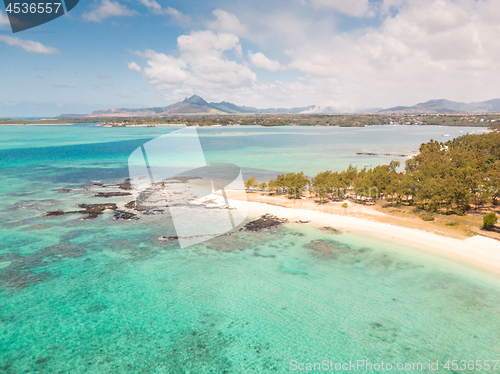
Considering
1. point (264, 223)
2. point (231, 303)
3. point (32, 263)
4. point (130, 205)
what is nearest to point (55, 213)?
point (130, 205)

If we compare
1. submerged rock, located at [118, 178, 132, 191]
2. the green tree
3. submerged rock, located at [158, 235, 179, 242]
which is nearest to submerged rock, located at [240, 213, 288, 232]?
submerged rock, located at [158, 235, 179, 242]

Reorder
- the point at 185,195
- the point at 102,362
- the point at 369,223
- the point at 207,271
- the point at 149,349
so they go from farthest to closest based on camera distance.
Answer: the point at 185,195 → the point at 369,223 → the point at 207,271 → the point at 149,349 → the point at 102,362

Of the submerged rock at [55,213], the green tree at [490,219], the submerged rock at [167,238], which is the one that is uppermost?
the green tree at [490,219]

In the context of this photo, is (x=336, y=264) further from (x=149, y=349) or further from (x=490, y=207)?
(x=490, y=207)

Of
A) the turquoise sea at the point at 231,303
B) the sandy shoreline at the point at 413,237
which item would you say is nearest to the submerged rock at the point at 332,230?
the sandy shoreline at the point at 413,237

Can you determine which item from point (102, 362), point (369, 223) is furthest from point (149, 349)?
point (369, 223)

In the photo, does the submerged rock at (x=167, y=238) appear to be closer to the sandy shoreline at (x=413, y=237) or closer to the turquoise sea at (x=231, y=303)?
the turquoise sea at (x=231, y=303)
